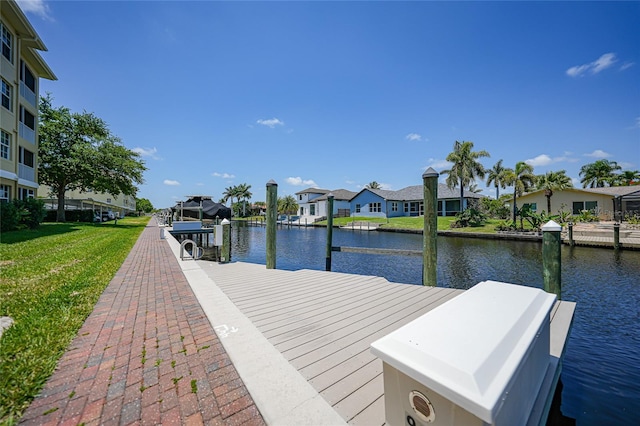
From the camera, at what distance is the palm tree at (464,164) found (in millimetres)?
30656

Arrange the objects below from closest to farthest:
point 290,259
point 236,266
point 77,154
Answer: point 236,266
point 290,259
point 77,154

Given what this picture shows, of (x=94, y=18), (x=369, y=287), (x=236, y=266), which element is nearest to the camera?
(x=369, y=287)

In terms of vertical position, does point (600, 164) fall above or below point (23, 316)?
above

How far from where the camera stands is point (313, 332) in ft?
A: 11.2

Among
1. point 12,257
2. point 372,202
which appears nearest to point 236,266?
point 12,257

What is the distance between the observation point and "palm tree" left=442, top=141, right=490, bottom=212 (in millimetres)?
30656

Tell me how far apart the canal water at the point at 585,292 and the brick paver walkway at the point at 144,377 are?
382cm

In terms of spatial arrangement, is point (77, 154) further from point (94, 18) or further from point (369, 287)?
point (369, 287)

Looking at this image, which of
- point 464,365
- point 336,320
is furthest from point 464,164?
point 464,365

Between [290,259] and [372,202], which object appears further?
[372,202]

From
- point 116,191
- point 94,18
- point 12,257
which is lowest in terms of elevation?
point 12,257

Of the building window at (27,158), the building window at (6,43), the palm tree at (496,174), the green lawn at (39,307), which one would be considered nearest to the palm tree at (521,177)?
the palm tree at (496,174)

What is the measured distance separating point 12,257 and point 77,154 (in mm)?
19407

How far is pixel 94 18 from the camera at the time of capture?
916 cm
